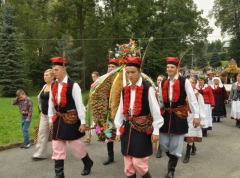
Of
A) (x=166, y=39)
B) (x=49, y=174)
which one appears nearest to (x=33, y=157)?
(x=49, y=174)

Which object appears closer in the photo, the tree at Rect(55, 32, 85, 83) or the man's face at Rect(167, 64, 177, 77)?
the man's face at Rect(167, 64, 177, 77)

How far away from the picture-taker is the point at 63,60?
474 centimetres

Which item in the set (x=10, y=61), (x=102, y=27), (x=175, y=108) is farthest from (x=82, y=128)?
(x=102, y=27)

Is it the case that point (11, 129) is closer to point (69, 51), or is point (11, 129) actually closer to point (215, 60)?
point (69, 51)

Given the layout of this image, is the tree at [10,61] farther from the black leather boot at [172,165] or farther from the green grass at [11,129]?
the black leather boot at [172,165]

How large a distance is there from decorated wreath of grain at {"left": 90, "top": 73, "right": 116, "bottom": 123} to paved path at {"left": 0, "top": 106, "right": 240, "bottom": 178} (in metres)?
1.04

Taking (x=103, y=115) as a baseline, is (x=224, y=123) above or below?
below

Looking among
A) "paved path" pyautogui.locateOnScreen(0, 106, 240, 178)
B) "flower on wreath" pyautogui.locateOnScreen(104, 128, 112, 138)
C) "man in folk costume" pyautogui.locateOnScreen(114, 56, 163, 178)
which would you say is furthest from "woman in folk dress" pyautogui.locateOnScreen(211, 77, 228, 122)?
"man in folk costume" pyautogui.locateOnScreen(114, 56, 163, 178)

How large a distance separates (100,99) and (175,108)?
141 centimetres

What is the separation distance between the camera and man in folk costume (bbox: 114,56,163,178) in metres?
3.82

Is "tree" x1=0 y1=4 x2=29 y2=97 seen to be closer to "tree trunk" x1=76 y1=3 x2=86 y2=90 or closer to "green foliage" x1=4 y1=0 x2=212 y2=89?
"green foliage" x1=4 y1=0 x2=212 y2=89

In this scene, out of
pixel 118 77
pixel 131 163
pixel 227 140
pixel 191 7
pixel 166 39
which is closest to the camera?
pixel 131 163

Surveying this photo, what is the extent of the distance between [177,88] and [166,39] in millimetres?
29624

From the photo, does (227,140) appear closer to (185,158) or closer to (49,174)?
(185,158)
